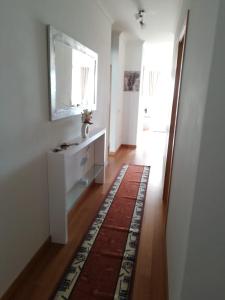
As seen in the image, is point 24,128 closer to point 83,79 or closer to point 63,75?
point 63,75

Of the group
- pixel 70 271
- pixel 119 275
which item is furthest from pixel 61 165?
pixel 119 275

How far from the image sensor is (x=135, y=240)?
85.4 inches

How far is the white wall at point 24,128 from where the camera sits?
4.53 feet

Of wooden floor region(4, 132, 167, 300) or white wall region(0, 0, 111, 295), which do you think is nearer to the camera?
white wall region(0, 0, 111, 295)

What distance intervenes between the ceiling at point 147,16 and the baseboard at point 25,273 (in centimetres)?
Answer: 312

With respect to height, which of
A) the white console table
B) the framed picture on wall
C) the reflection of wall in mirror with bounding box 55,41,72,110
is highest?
the framed picture on wall

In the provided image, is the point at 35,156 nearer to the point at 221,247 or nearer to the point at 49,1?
the point at 49,1

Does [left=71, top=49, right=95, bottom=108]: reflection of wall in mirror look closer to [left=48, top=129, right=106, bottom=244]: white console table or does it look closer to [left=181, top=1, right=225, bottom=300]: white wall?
[left=48, top=129, right=106, bottom=244]: white console table

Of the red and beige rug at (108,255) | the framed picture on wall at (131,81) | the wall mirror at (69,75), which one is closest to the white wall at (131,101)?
the framed picture on wall at (131,81)

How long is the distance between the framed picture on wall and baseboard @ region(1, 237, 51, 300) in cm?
441

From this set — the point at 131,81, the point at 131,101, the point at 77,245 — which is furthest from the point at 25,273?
the point at 131,81

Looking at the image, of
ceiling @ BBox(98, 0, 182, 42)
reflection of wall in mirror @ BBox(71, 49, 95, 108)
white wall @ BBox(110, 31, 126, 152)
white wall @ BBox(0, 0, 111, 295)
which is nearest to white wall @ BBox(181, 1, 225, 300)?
white wall @ BBox(0, 0, 111, 295)

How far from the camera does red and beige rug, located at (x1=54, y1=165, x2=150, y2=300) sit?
5.25ft

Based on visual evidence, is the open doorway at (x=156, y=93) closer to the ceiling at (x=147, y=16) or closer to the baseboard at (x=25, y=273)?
the ceiling at (x=147, y=16)
